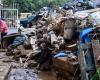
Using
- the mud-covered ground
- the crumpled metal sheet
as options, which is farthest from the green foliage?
the crumpled metal sheet

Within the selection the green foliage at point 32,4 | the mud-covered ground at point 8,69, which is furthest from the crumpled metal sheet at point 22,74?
the green foliage at point 32,4

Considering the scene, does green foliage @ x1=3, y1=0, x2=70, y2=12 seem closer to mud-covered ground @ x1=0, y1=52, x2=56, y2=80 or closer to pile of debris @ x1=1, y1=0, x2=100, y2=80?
pile of debris @ x1=1, y1=0, x2=100, y2=80

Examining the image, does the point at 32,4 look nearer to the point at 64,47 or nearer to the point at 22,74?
the point at 64,47

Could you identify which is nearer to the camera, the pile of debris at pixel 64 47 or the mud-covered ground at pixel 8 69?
the pile of debris at pixel 64 47

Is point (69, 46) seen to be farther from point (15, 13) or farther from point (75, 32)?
point (15, 13)

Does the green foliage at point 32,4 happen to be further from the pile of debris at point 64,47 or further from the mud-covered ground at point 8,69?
the mud-covered ground at point 8,69

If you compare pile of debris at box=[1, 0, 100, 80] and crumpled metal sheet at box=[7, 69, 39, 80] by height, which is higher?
pile of debris at box=[1, 0, 100, 80]

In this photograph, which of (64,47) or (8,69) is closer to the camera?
(8,69)

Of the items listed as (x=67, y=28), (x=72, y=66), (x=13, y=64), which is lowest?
(x=13, y=64)

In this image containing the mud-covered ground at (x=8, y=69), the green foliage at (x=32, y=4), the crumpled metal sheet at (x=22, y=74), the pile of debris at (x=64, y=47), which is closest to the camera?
the pile of debris at (x=64, y=47)

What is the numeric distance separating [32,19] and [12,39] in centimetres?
543

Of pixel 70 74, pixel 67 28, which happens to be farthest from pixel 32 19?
pixel 70 74

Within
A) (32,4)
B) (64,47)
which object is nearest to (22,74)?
(64,47)

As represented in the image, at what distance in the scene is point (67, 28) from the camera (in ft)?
40.0
